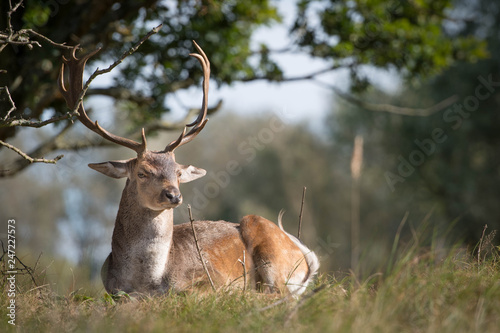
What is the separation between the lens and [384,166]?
22.5 m

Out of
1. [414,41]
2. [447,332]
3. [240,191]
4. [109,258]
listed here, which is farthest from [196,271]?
[240,191]

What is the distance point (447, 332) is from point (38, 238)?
28.8 metres

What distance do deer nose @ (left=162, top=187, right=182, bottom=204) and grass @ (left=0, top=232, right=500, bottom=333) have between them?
881mm

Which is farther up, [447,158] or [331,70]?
[331,70]

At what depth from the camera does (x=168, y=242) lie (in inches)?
214

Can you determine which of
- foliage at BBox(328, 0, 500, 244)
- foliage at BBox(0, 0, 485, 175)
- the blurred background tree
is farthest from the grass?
foliage at BBox(328, 0, 500, 244)

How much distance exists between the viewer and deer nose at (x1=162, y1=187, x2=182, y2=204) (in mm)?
5141

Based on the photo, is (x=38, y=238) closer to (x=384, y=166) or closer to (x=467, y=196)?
(x=384, y=166)

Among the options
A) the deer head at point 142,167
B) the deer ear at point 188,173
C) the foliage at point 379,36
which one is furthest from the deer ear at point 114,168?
the foliage at point 379,36

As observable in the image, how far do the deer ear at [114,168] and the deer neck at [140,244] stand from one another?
0.19m

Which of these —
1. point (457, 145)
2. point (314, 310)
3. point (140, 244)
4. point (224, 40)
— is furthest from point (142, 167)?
point (457, 145)

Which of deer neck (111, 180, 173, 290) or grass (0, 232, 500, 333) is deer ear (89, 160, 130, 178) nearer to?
deer neck (111, 180, 173, 290)

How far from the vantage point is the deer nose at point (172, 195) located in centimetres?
514

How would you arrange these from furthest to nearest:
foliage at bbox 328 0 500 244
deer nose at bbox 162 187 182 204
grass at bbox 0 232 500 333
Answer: foliage at bbox 328 0 500 244, deer nose at bbox 162 187 182 204, grass at bbox 0 232 500 333
